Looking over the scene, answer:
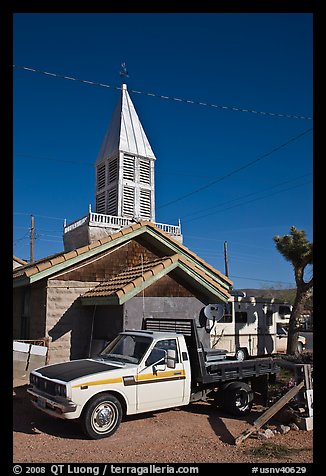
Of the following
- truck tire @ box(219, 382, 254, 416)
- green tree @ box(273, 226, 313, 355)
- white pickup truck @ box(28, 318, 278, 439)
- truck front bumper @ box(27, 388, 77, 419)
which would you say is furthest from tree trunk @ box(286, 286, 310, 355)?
Answer: truck front bumper @ box(27, 388, 77, 419)

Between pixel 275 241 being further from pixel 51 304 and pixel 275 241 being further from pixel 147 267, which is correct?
pixel 51 304

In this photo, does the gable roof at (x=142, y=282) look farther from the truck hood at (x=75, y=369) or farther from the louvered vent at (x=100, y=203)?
the louvered vent at (x=100, y=203)

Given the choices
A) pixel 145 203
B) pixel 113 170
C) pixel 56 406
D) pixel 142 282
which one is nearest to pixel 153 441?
pixel 56 406

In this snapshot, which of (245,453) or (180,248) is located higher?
(180,248)

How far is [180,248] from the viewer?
548 inches

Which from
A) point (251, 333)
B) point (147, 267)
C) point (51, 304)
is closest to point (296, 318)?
point (251, 333)

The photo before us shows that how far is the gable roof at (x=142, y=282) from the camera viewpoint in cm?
1017

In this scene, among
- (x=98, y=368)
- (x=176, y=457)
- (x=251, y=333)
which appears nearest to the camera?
(x=176, y=457)

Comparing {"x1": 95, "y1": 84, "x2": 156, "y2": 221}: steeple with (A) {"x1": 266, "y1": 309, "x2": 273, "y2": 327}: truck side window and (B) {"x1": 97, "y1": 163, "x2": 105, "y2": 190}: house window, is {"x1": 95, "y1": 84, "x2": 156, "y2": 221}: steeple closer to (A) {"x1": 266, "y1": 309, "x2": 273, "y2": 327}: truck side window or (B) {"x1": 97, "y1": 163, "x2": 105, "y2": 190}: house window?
(B) {"x1": 97, "y1": 163, "x2": 105, "y2": 190}: house window

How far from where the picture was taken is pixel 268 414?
7.53 m

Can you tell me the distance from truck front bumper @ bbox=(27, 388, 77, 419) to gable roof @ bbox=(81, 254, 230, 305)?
127 inches

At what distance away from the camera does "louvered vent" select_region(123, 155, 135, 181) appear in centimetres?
2451

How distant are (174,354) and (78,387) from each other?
1.93 meters

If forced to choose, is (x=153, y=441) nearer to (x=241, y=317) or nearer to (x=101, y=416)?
(x=101, y=416)
